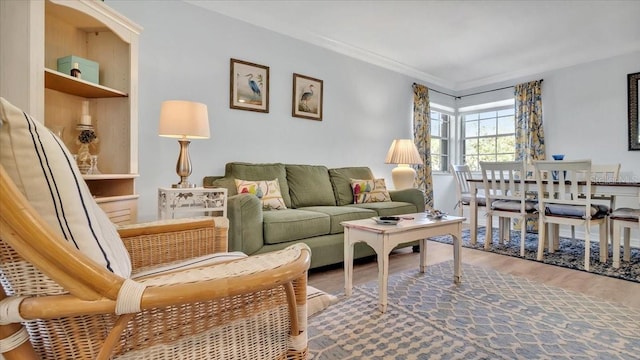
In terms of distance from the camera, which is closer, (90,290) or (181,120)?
(90,290)

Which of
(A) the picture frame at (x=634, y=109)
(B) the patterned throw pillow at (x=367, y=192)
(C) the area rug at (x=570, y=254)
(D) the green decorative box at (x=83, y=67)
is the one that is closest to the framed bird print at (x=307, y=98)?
(B) the patterned throw pillow at (x=367, y=192)

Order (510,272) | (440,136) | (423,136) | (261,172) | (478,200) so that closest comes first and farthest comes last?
(510,272) < (261,172) < (478,200) < (423,136) < (440,136)

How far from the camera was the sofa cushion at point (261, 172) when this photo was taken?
303 cm

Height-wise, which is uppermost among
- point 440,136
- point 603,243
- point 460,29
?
point 460,29

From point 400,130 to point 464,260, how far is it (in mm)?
2393

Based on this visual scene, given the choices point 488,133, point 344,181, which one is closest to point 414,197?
point 344,181

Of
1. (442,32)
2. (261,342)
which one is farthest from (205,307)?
(442,32)

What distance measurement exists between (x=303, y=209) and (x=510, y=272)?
1855 mm

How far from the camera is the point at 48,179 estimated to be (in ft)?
2.13

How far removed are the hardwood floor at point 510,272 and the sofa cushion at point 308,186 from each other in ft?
2.40

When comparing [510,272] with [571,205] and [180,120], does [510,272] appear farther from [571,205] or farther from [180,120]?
[180,120]

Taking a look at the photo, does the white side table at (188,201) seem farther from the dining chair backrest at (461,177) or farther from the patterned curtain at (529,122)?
the patterned curtain at (529,122)

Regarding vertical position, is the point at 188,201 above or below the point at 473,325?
above

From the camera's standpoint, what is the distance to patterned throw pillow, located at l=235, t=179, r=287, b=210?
2814mm
